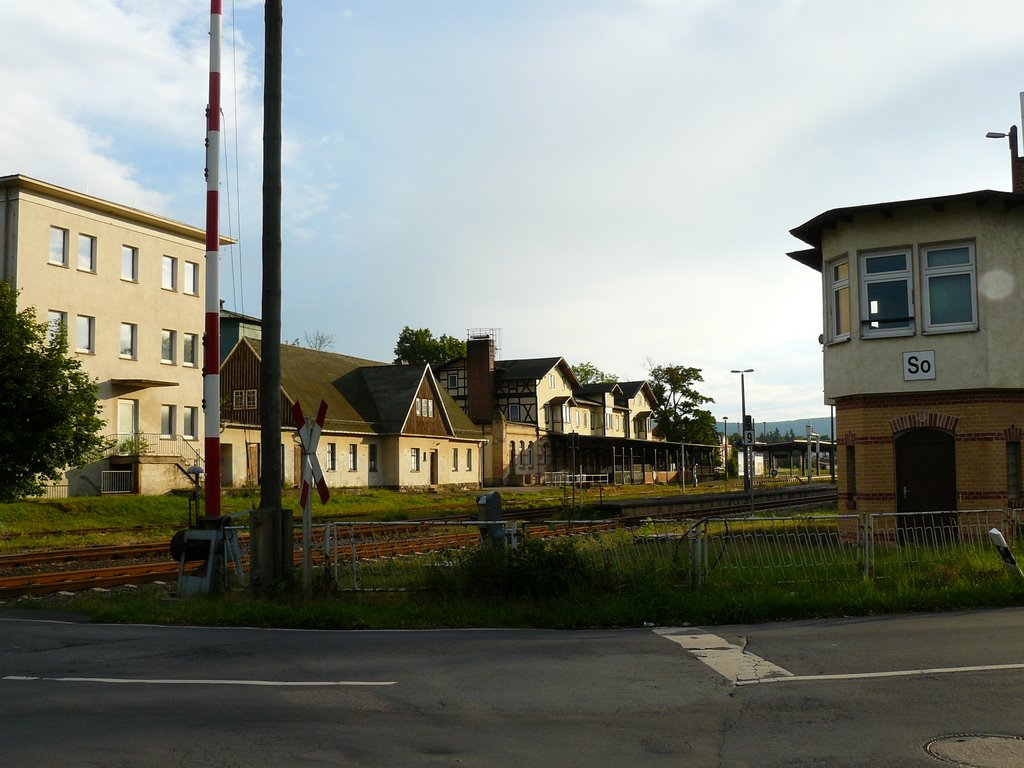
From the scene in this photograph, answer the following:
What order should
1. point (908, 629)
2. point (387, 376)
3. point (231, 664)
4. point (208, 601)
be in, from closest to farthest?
1. point (231, 664)
2. point (908, 629)
3. point (208, 601)
4. point (387, 376)

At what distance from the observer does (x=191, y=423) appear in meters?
48.1

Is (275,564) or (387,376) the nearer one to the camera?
(275,564)

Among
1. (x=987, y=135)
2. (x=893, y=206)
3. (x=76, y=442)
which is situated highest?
(x=987, y=135)

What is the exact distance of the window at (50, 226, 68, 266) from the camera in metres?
40.9

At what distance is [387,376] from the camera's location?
60469 millimetres

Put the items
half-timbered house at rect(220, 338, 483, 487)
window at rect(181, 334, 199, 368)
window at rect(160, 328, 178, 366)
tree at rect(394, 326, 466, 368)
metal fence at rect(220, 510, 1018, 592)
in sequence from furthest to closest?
tree at rect(394, 326, 466, 368) < half-timbered house at rect(220, 338, 483, 487) < window at rect(181, 334, 199, 368) < window at rect(160, 328, 178, 366) < metal fence at rect(220, 510, 1018, 592)

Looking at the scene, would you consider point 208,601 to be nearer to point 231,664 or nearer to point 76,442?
point 231,664

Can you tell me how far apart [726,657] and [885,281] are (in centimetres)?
1269

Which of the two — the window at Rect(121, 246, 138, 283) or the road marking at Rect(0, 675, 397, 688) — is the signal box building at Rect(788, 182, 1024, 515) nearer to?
the road marking at Rect(0, 675, 397, 688)

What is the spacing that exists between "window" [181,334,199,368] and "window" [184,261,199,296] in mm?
2133

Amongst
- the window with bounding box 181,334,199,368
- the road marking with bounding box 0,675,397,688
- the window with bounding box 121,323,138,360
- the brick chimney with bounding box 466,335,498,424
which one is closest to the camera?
the road marking with bounding box 0,675,397,688

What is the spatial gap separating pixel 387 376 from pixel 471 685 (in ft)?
174

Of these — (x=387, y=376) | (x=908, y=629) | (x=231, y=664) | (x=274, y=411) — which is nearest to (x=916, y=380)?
(x=908, y=629)

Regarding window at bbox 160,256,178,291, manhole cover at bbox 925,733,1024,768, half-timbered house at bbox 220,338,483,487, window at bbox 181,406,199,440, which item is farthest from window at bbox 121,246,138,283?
manhole cover at bbox 925,733,1024,768
